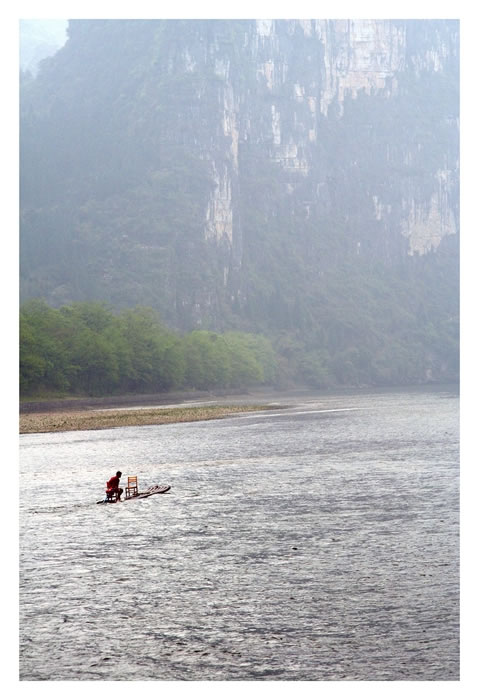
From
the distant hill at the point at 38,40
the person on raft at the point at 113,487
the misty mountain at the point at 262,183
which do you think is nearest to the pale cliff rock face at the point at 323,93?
the misty mountain at the point at 262,183

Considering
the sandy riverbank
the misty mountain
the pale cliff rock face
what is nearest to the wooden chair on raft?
the sandy riverbank

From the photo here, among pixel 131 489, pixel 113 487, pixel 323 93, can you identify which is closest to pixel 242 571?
pixel 113 487

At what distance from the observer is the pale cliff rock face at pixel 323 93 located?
14425 centimetres

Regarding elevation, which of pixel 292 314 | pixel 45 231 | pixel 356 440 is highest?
pixel 45 231

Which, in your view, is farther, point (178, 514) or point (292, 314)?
point (292, 314)

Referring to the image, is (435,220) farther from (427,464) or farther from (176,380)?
(427,464)

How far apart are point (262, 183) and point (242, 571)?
128 metres

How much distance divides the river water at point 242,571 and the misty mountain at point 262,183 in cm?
6449

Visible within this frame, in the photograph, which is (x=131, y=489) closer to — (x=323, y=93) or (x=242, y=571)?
(x=242, y=571)

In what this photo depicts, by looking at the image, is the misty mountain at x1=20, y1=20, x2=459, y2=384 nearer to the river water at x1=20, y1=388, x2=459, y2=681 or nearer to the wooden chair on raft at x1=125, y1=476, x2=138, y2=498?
the river water at x1=20, y1=388, x2=459, y2=681

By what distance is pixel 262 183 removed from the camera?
456 ft

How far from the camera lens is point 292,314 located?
108m
